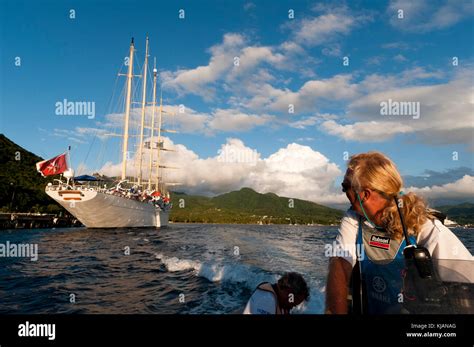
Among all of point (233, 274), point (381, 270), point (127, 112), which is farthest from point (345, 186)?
point (127, 112)

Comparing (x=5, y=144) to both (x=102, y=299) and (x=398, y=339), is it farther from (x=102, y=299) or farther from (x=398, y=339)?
(x=398, y=339)

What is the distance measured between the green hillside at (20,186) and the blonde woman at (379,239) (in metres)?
72.8

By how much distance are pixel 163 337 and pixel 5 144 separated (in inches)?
4086

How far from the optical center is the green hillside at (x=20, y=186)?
68.3 meters

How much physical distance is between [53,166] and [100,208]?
10.7 meters

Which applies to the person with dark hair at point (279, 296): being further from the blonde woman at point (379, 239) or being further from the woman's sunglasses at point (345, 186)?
the woman's sunglasses at point (345, 186)

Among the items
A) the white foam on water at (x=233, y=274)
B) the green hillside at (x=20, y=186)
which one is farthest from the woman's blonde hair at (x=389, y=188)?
the green hillside at (x=20, y=186)

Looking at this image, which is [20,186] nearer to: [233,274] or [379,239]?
[233,274]

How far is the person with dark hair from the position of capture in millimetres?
3244

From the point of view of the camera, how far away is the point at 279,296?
11.0 ft

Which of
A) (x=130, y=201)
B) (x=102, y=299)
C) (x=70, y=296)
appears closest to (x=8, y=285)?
(x=70, y=296)

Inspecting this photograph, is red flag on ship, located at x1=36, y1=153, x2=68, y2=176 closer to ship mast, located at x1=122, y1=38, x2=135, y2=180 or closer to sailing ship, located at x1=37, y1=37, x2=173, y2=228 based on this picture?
sailing ship, located at x1=37, y1=37, x2=173, y2=228

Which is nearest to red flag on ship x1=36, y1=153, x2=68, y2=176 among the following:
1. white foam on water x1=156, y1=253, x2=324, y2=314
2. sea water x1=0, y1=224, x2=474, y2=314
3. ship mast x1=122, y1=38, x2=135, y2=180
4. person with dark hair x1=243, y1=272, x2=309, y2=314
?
ship mast x1=122, y1=38, x2=135, y2=180

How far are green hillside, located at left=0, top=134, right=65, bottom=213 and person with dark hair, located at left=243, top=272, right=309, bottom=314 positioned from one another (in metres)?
71.8
